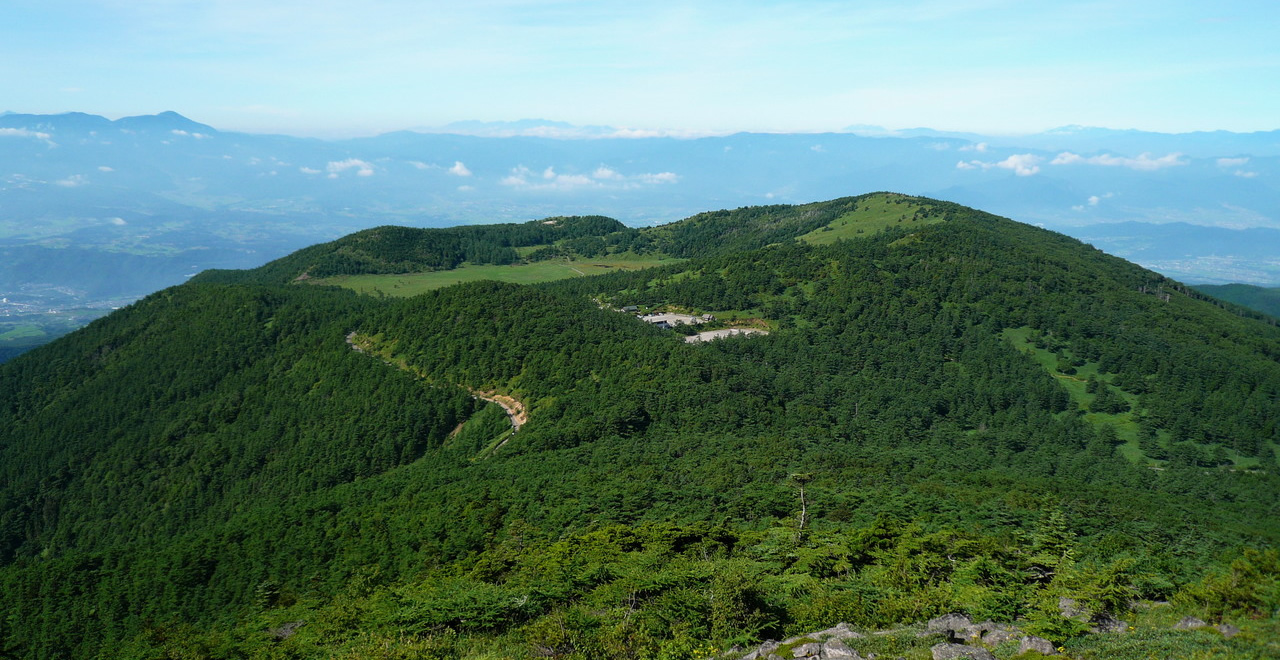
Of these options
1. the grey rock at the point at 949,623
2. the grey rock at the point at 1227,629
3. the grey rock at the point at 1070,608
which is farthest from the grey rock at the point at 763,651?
the grey rock at the point at 1227,629

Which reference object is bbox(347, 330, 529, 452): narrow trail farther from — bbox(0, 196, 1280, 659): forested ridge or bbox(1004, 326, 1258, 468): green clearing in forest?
bbox(1004, 326, 1258, 468): green clearing in forest

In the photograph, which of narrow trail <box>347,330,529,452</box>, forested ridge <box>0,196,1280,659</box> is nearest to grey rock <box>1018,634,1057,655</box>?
forested ridge <box>0,196,1280,659</box>

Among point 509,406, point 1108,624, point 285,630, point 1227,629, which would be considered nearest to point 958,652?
point 1108,624

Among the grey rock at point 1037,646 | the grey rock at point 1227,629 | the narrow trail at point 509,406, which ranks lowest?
the narrow trail at point 509,406

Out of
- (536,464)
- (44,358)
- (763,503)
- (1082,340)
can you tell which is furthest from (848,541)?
(44,358)

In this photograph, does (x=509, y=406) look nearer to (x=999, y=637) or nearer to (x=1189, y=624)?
(x=999, y=637)

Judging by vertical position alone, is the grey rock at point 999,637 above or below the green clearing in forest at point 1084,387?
above

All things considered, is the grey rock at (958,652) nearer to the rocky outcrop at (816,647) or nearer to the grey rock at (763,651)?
the rocky outcrop at (816,647)
